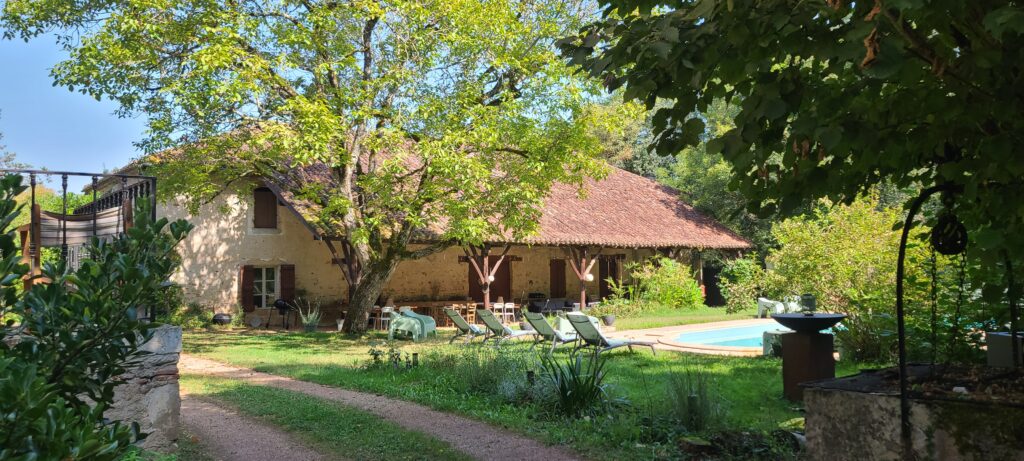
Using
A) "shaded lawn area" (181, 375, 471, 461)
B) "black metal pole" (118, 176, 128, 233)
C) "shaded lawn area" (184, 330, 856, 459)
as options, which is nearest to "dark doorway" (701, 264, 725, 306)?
"shaded lawn area" (184, 330, 856, 459)

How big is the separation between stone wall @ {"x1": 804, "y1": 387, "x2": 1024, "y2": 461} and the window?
16.5 meters

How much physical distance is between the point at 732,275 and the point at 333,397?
56.9ft

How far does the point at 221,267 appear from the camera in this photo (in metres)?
17.7

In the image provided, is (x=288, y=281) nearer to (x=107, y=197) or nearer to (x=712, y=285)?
(x=107, y=197)

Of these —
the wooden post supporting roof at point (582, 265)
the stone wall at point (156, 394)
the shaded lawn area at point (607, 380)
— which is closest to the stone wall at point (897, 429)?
the shaded lawn area at point (607, 380)

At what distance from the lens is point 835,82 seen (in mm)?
3764

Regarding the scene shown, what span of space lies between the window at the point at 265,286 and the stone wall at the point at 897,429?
16537mm

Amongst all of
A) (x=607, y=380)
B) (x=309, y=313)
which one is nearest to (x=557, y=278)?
(x=309, y=313)

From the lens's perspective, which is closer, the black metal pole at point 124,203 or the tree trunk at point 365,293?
the black metal pole at point 124,203

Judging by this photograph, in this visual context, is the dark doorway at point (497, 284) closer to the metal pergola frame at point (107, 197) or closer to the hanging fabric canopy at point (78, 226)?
the metal pergola frame at point (107, 197)

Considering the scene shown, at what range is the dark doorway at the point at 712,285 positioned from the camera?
25.0 meters

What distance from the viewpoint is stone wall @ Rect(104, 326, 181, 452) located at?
4.90 metres

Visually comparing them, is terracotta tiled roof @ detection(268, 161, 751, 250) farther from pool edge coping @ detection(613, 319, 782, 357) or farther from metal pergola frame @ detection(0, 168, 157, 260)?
metal pergola frame @ detection(0, 168, 157, 260)

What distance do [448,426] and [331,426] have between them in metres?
1.00
